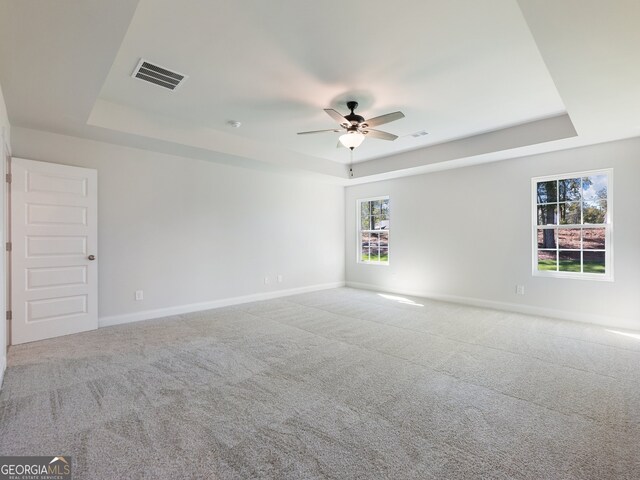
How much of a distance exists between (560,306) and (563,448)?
3.70 meters

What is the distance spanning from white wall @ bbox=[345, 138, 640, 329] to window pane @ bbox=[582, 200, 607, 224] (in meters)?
0.18

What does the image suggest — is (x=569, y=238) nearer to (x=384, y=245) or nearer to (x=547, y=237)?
(x=547, y=237)

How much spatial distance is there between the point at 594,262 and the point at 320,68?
4.69m

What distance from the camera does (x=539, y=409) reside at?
7.54ft

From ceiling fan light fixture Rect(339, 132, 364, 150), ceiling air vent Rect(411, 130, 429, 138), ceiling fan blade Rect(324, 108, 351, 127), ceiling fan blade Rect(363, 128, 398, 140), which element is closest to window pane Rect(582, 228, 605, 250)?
ceiling air vent Rect(411, 130, 429, 138)

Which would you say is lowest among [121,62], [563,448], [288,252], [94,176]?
[563,448]

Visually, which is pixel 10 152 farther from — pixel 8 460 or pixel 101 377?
pixel 8 460

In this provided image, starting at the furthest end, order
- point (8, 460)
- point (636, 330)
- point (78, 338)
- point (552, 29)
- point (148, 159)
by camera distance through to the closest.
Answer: point (148, 159) → point (636, 330) → point (78, 338) → point (552, 29) → point (8, 460)

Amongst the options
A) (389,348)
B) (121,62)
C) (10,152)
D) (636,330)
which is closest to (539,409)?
(389,348)

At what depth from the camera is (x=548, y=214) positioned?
5039 mm

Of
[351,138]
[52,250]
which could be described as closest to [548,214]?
[351,138]

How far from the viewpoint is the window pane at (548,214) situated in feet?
16.3

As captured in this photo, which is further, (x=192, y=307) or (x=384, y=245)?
(x=384, y=245)

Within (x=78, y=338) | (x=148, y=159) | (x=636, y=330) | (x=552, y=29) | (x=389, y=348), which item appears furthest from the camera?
(x=148, y=159)
